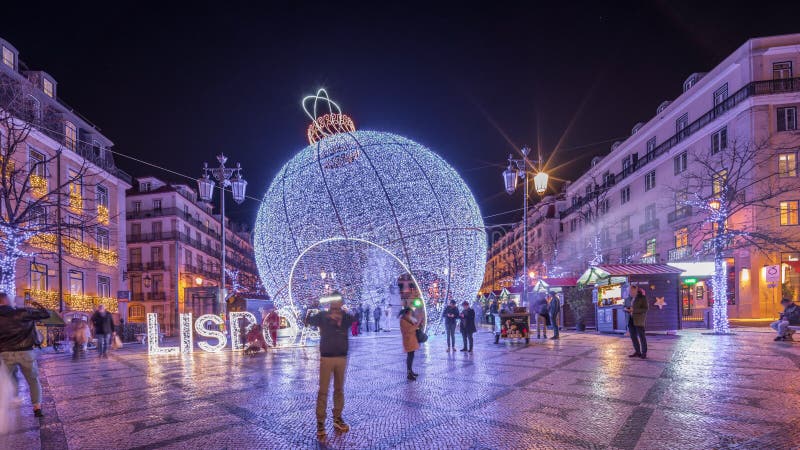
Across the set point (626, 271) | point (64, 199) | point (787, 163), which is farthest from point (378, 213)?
point (787, 163)

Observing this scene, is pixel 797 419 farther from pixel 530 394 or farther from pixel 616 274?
pixel 616 274

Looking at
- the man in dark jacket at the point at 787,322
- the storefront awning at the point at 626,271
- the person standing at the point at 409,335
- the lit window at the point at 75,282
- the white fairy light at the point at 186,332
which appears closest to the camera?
the person standing at the point at 409,335

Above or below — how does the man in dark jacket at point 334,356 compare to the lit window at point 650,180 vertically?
below

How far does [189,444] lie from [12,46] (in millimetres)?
29121

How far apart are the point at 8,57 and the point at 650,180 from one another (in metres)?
41.3

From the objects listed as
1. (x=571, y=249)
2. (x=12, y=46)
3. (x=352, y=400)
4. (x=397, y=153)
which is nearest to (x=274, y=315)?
(x=397, y=153)

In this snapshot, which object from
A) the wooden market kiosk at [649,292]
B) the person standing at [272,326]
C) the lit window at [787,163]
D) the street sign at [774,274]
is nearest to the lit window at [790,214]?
the lit window at [787,163]

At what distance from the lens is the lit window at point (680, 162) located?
34250 millimetres

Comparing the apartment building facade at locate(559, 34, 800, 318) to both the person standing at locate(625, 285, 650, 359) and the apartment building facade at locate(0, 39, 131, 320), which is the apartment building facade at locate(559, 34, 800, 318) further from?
the apartment building facade at locate(0, 39, 131, 320)

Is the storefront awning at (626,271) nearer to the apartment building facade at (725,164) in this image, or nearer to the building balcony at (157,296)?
the apartment building facade at (725,164)

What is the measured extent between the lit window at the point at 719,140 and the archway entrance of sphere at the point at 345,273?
21901mm

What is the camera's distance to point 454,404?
22.6 feet

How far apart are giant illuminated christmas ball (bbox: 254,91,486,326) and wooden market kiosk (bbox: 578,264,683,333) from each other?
5.20 m

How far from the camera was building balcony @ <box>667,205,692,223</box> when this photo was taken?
3284cm
